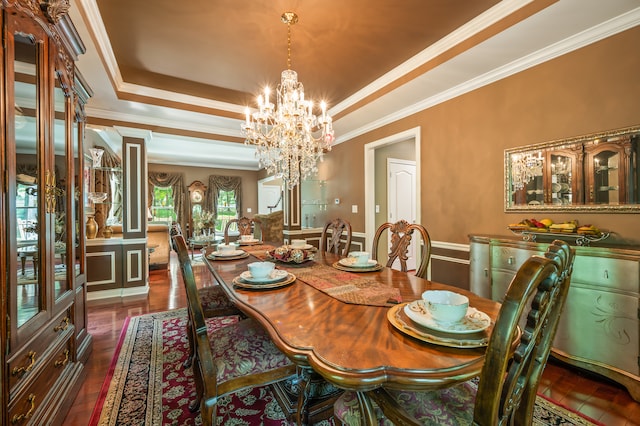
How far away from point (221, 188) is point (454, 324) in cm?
863

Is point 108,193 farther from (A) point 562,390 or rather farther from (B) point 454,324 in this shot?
(A) point 562,390

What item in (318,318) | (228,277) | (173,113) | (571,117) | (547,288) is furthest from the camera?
(173,113)

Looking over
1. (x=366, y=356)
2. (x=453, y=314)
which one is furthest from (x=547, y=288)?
(x=366, y=356)

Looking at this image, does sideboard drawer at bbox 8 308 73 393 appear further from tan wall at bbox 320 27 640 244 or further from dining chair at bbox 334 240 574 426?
tan wall at bbox 320 27 640 244

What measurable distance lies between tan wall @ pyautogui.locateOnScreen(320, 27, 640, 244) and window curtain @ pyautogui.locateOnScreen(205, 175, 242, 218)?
610cm

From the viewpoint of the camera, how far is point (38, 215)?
134 cm

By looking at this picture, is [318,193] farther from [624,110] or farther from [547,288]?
[547,288]

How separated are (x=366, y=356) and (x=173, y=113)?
155 inches

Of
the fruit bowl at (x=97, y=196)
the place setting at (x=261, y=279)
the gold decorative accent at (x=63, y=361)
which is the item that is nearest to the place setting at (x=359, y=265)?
the place setting at (x=261, y=279)

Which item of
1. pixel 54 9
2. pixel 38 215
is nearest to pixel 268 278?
pixel 38 215

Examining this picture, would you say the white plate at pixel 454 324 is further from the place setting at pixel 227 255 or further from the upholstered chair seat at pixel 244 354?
the place setting at pixel 227 255

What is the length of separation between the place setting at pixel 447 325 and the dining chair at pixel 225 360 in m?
0.64

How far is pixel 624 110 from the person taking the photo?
1889 millimetres

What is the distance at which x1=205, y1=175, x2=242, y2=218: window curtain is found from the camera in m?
8.53
